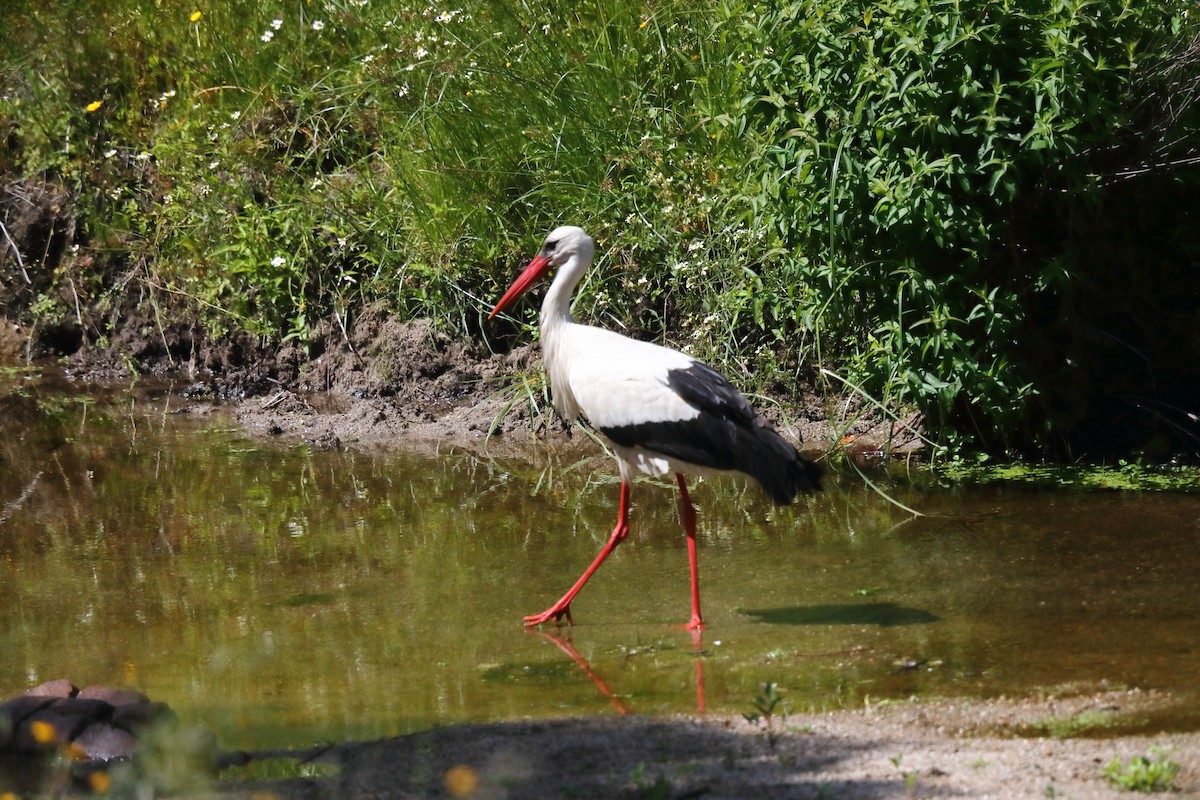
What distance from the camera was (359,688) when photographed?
15.6 feet

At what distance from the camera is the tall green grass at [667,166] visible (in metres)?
6.41

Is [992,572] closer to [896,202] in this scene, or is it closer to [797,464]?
[797,464]

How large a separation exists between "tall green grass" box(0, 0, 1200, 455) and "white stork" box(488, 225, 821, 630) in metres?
1.24

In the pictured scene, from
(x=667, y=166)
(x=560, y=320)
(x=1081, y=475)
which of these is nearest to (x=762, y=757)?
(x=560, y=320)

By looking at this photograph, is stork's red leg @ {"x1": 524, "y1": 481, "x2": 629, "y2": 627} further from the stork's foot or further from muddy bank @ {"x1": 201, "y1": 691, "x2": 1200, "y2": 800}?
muddy bank @ {"x1": 201, "y1": 691, "x2": 1200, "y2": 800}

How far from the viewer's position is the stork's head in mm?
6375

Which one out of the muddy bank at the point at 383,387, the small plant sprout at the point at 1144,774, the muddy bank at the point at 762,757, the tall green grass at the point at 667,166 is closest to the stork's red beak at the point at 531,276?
the tall green grass at the point at 667,166

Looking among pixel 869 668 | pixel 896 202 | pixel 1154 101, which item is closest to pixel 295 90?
pixel 896 202

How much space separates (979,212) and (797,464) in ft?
5.63

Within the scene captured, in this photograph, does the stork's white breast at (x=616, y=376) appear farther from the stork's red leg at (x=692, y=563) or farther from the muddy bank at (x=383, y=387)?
the muddy bank at (x=383, y=387)

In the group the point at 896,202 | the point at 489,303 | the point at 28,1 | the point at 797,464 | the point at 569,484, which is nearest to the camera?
the point at 797,464

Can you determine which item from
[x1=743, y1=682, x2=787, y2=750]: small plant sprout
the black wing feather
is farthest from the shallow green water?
the black wing feather

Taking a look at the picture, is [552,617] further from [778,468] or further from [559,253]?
[559,253]

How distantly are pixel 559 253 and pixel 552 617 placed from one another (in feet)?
5.84
